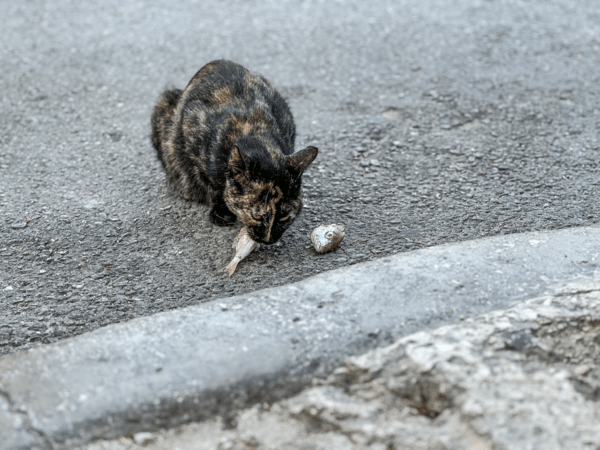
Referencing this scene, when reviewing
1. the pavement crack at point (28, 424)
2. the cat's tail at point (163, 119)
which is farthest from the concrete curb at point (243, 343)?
the cat's tail at point (163, 119)

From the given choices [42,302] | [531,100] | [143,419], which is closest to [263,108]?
[42,302]

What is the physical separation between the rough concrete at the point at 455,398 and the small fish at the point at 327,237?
1197 millimetres

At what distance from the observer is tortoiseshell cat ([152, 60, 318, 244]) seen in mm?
3307

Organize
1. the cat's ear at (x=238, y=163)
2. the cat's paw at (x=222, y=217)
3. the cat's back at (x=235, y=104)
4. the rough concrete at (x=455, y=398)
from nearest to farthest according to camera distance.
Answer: the rough concrete at (x=455, y=398), the cat's ear at (x=238, y=163), the cat's back at (x=235, y=104), the cat's paw at (x=222, y=217)

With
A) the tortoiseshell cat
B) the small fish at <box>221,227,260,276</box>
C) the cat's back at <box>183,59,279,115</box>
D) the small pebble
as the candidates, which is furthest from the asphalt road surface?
the small pebble

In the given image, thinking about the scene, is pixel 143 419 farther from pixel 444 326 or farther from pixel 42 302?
pixel 42 302

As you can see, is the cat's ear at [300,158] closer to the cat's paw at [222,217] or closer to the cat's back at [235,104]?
the cat's back at [235,104]

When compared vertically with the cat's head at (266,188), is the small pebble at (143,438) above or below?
below

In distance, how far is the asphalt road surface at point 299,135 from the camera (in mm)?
3438

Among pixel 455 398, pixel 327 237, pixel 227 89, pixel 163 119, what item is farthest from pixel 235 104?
pixel 455 398

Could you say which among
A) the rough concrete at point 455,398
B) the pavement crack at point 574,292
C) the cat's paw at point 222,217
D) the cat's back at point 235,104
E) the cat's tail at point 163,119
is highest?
the cat's back at point 235,104

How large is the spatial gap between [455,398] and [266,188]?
1.63 metres

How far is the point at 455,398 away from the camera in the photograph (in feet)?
6.71

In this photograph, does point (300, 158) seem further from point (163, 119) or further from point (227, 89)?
point (163, 119)
